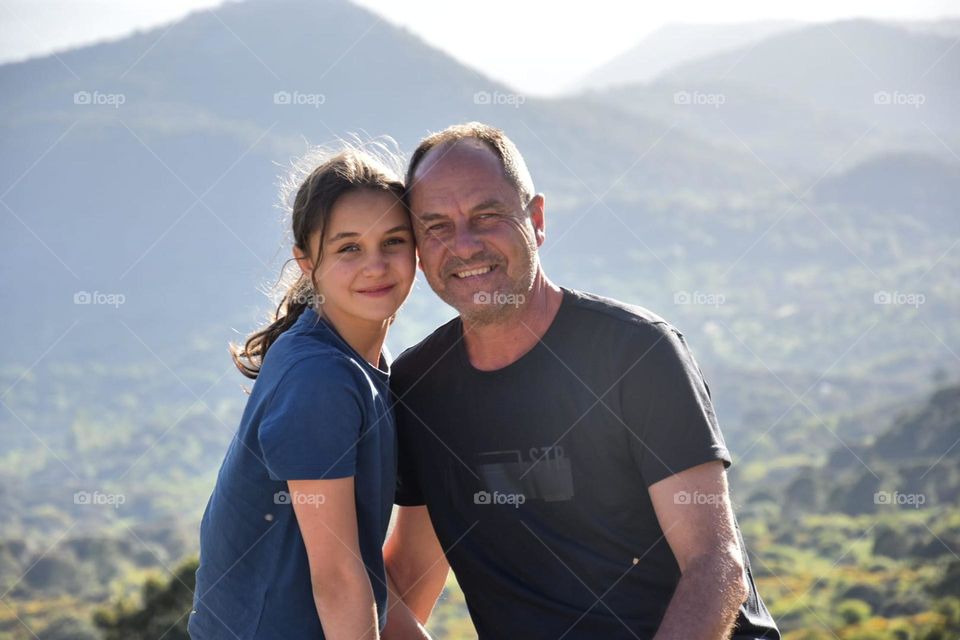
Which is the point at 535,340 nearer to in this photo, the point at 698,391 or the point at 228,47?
the point at 698,391

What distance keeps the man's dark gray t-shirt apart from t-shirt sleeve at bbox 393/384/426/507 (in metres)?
0.07

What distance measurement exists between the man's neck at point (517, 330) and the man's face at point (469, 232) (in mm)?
39

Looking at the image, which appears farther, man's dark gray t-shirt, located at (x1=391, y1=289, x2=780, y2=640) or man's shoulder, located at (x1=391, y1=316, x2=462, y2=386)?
man's shoulder, located at (x1=391, y1=316, x2=462, y2=386)

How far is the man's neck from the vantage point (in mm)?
3234

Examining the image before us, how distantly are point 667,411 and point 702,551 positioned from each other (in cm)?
39

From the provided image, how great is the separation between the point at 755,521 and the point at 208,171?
324 feet

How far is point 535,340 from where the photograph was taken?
A: 10.6ft

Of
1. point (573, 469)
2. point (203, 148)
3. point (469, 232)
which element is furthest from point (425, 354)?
point (203, 148)

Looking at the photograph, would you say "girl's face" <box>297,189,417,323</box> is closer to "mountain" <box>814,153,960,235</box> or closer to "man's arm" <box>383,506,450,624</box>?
"man's arm" <box>383,506,450,624</box>

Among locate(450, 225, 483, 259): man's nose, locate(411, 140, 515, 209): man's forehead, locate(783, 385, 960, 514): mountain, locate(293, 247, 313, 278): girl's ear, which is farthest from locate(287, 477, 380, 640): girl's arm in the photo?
locate(783, 385, 960, 514): mountain

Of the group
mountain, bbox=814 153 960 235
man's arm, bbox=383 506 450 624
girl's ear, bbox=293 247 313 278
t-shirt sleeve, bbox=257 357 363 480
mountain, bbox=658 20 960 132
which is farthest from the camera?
mountain, bbox=658 20 960 132

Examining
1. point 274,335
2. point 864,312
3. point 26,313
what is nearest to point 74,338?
point 26,313

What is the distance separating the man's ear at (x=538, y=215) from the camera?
11.4ft

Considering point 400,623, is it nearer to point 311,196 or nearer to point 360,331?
point 360,331
